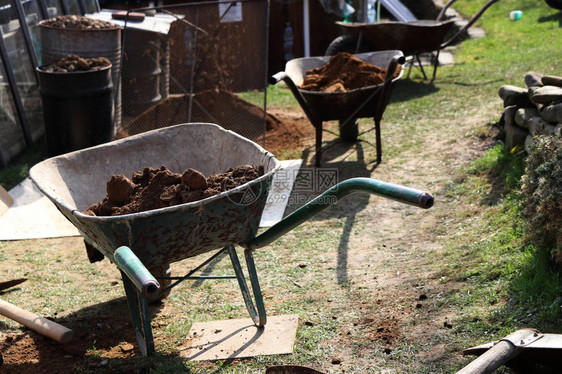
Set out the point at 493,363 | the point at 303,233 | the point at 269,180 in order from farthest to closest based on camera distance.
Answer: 1. the point at 303,233
2. the point at 269,180
3. the point at 493,363

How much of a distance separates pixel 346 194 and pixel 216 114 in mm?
4502

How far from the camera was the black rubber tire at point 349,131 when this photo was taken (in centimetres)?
627

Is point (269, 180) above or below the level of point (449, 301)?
above

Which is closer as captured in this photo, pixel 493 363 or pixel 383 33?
pixel 493 363

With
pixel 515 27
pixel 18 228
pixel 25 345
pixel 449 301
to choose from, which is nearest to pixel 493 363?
pixel 449 301

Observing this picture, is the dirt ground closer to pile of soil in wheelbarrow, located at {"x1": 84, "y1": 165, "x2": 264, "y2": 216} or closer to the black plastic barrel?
pile of soil in wheelbarrow, located at {"x1": 84, "y1": 165, "x2": 264, "y2": 216}

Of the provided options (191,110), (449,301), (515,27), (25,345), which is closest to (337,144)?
(191,110)

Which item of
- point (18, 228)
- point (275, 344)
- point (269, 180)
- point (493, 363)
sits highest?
point (269, 180)

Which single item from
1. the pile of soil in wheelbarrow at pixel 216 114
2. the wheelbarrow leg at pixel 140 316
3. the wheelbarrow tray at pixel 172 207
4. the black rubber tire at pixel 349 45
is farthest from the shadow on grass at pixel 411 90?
the wheelbarrow leg at pixel 140 316

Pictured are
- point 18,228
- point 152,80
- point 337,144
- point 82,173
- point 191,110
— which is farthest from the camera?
point 152,80

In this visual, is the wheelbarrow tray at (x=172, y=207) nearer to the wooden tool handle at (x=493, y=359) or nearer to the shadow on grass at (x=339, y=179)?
the shadow on grass at (x=339, y=179)

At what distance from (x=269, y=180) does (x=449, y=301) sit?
3.92 ft

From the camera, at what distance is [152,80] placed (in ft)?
24.7

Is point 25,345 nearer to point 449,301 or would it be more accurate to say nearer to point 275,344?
point 275,344
